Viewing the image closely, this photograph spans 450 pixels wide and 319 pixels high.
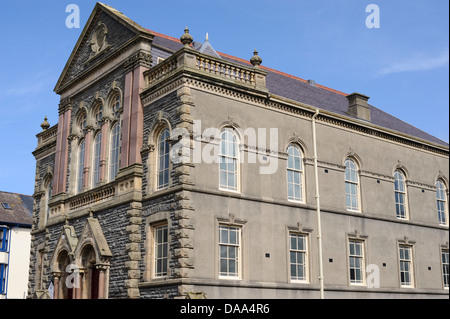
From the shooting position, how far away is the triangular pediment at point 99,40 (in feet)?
81.4

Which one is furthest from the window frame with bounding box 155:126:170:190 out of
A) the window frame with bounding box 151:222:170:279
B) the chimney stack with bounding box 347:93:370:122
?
the chimney stack with bounding box 347:93:370:122

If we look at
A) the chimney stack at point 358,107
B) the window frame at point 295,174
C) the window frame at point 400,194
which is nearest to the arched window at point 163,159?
the window frame at point 295,174

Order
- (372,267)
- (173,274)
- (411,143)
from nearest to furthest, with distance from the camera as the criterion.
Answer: (173,274)
(372,267)
(411,143)

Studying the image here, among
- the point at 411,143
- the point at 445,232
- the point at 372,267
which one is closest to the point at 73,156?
the point at 372,267

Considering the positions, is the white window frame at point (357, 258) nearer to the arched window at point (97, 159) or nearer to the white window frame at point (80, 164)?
the arched window at point (97, 159)

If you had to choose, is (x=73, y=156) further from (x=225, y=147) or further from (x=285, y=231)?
(x=285, y=231)

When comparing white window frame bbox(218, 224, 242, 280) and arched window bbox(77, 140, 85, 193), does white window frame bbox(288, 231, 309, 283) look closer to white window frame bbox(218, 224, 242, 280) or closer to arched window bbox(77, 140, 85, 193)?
white window frame bbox(218, 224, 242, 280)

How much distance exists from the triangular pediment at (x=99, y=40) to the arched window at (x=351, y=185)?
10.5 m

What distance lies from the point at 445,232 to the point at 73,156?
61.6ft

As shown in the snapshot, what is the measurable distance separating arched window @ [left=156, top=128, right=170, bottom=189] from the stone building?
0.08m

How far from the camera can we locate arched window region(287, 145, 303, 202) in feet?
77.8

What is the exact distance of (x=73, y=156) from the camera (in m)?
27.3

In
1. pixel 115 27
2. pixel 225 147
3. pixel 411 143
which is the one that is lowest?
pixel 225 147
